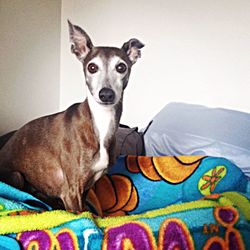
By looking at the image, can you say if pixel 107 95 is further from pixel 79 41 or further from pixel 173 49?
pixel 173 49

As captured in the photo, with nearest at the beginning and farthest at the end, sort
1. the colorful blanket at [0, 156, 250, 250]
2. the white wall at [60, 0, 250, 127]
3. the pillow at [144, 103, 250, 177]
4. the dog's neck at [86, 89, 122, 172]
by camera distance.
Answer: the colorful blanket at [0, 156, 250, 250] < the dog's neck at [86, 89, 122, 172] < the pillow at [144, 103, 250, 177] < the white wall at [60, 0, 250, 127]

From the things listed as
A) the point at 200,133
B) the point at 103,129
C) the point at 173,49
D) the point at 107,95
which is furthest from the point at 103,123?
the point at 173,49

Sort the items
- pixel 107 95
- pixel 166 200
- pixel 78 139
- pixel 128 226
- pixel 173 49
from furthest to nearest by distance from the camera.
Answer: pixel 173 49
pixel 166 200
pixel 78 139
pixel 107 95
pixel 128 226

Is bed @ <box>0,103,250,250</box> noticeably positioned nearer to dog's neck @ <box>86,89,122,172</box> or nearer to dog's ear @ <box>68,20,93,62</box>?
dog's neck @ <box>86,89,122,172</box>

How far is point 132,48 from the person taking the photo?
4.07ft

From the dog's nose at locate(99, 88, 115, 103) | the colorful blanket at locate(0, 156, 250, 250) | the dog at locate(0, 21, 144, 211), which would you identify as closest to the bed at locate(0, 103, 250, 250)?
the colorful blanket at locate(0, 156, 250, 250)

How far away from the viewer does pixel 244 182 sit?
1.50 meters

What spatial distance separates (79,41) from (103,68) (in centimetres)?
12

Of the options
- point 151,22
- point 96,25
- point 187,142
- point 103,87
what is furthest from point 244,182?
point 96,25

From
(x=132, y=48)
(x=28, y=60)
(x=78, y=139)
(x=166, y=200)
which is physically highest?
(x=132, y=48)

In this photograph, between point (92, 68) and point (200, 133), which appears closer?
point (92, 68)

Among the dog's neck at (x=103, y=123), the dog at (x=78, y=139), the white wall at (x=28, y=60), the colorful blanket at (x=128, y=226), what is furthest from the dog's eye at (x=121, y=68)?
the white wall at (x=28, y=60)

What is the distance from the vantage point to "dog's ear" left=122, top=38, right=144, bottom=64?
1.23m

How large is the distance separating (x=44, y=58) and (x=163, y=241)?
146 centimetres
